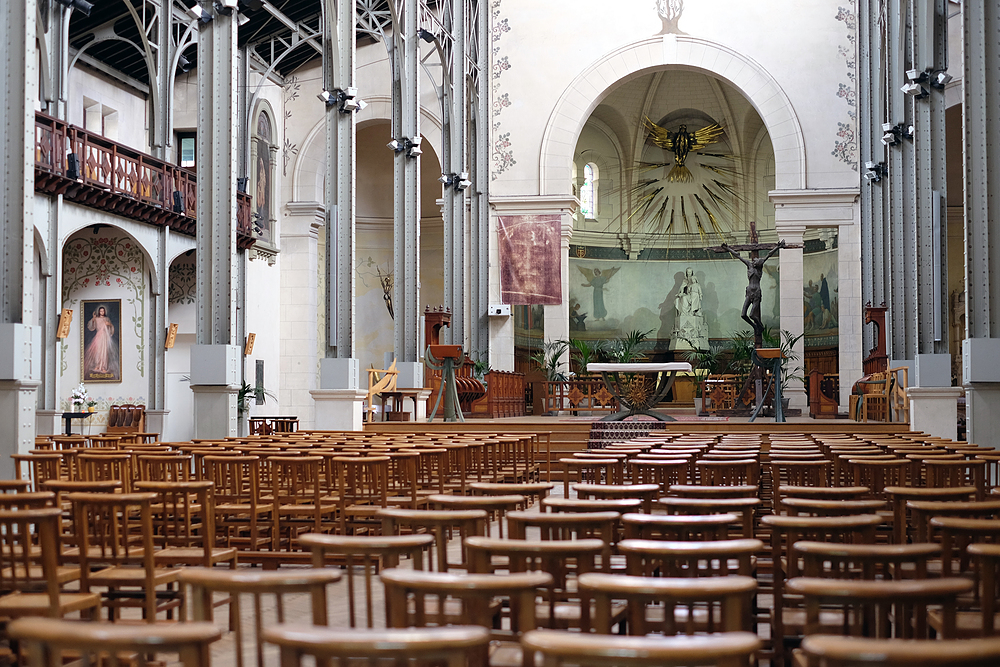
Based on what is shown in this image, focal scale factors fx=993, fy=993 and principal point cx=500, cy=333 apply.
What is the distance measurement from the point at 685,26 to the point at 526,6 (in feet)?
12.6

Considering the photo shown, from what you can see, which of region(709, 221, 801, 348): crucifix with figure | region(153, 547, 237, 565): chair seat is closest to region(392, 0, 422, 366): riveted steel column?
region(709, 221, 801, 348): crucifix with figure

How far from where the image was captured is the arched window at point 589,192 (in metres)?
28.3

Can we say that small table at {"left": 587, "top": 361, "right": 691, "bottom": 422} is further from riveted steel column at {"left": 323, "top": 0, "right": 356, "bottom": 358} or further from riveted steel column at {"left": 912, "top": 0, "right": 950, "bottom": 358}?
riveted steel column at {"left": 323, "top": 0, "right": 356, "bottom": 358}

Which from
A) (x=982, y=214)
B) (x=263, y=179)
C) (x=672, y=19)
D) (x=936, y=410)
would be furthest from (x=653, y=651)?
(x=672, y=19)

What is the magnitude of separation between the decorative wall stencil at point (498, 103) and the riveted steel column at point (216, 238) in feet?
41.2

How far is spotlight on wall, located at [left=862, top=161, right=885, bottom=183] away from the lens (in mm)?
19594

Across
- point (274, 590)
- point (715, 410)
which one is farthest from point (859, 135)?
point (274, 590)

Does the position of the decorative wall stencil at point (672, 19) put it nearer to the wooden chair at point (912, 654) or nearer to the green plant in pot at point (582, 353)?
the green plant in pot at point (582, 353)

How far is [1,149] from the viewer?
25.9 feet

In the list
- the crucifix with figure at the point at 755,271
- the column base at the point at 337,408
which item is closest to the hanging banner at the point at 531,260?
the crucifix with figure at the point at 755,271

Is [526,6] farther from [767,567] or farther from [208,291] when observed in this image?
[767,567]

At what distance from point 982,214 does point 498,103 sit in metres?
15.3

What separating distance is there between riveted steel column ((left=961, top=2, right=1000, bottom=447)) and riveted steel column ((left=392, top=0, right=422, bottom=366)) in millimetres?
10028

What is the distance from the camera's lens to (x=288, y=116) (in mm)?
24656
